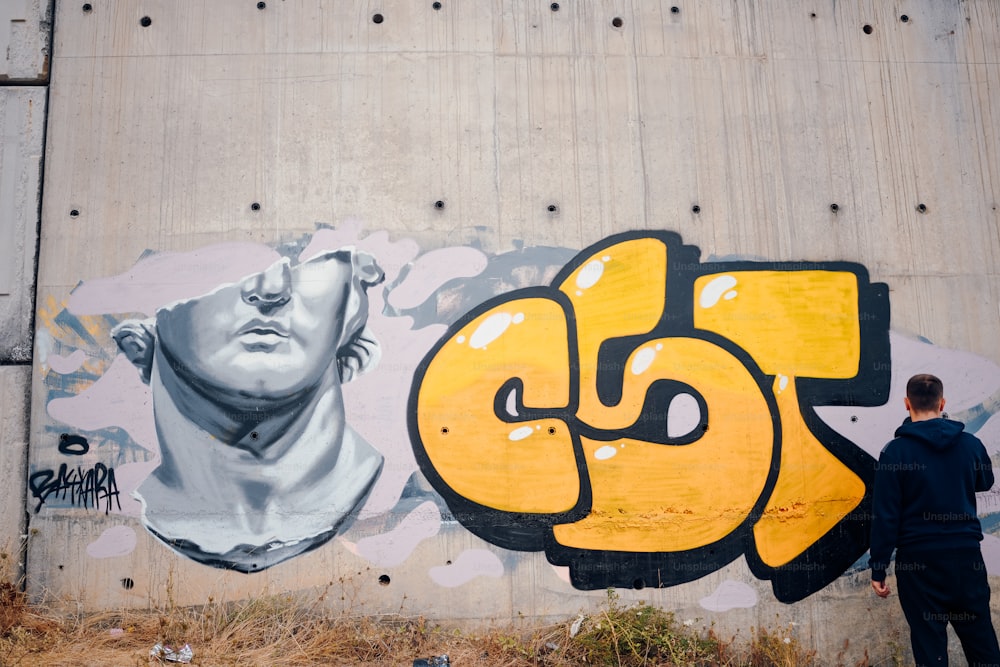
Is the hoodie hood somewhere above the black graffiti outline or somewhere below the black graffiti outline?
above

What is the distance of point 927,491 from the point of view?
3697 mm

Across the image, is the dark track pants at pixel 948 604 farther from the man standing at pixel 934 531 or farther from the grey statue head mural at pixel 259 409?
the grey statue head mural at pixel 259 409

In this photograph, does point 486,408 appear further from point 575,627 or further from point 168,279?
point 168,279

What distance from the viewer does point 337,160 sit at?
15.9 ft

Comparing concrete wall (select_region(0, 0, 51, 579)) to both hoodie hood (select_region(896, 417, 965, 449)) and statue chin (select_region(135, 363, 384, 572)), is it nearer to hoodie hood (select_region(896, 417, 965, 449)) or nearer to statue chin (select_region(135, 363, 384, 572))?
statue chin (select_region(135, 363, 384, 572))

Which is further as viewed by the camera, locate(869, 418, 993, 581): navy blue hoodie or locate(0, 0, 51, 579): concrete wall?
locate(0, 0, 51, 579): concrete wall

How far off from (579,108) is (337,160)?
172cm

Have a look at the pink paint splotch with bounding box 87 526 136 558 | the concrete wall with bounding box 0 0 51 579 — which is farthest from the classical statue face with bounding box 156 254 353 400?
the pink paint splotch with bounding box 87 526 136 558

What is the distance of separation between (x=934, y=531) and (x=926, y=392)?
0.73m

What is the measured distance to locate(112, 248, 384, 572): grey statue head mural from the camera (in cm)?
446

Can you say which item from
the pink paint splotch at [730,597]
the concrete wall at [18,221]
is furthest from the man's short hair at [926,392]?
the concrete wall at [18,221]

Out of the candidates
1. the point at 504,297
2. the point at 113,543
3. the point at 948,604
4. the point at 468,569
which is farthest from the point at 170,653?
the point at 948,604

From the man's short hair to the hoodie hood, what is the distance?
8cm

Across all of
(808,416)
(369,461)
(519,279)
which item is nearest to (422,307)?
(519,279)
